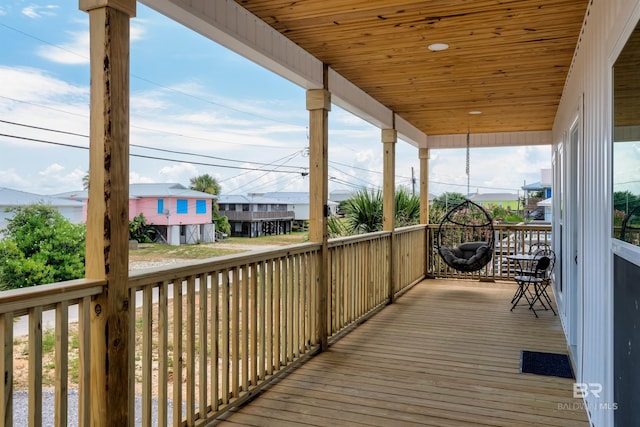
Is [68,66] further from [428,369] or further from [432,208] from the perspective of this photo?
[432,208]

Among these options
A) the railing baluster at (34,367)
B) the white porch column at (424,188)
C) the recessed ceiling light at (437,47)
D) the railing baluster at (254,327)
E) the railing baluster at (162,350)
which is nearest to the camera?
the railing baluster at (34,367)

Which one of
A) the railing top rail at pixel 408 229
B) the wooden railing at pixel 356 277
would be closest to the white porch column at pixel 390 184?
the wooden railing at pixel 356 277

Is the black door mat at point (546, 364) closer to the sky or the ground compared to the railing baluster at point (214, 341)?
closer to the ground

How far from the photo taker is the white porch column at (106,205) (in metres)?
2.08

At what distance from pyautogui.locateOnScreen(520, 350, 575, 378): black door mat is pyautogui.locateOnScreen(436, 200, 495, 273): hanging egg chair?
2.82m

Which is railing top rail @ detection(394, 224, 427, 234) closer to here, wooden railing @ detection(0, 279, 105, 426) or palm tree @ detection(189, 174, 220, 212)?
palm tree @ detection(189, 174, 220, 212)

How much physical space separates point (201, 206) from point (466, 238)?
6.32 m

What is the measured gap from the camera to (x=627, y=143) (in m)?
1.86

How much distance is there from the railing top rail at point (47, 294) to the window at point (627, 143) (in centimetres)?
204

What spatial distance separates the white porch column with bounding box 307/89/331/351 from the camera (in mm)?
4277

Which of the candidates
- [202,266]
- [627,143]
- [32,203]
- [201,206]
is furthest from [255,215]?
[627,143]

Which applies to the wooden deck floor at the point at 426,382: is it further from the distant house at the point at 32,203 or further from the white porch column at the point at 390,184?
the distant house at the point at 32,203

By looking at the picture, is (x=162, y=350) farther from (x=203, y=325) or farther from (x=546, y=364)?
(x=546, y=364)

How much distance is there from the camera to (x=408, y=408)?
10.1ft
